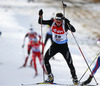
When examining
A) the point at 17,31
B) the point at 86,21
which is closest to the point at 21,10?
the point at 17,31

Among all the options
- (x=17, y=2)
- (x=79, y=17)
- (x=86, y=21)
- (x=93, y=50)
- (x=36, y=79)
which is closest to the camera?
(x=36, y=79)

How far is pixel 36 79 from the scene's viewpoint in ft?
30.8

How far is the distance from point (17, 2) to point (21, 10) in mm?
5736

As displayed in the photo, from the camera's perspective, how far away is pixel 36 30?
66.2ft

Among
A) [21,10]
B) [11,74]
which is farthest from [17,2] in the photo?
[11,74]

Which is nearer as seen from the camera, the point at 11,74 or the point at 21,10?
the point at 11,74

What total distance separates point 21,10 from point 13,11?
4.08 feet

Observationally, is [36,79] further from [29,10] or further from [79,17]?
[29,10]

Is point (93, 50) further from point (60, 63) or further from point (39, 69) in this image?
Result: point (39, 69)

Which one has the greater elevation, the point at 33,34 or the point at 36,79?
the point at 33,34

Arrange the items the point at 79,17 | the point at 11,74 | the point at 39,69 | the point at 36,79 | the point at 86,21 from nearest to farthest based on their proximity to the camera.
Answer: the point at 36,79
the point at 11,74
the point at 39,69
the point at 86,21
the point at 79,17

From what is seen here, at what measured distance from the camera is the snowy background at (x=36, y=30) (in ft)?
32.3

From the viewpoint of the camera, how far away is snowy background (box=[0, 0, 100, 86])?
9852mm

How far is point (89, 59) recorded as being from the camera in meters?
11.9
